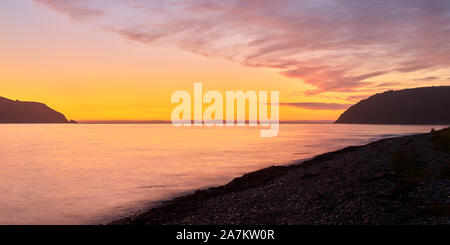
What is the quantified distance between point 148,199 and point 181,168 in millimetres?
18926

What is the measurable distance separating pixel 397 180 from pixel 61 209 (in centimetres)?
2571

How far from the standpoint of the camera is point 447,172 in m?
19.8

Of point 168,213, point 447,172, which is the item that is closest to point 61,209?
point 168,213

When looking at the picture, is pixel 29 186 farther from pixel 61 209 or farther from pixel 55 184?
pixel 61 209

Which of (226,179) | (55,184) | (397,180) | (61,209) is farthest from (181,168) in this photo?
(397,180)
